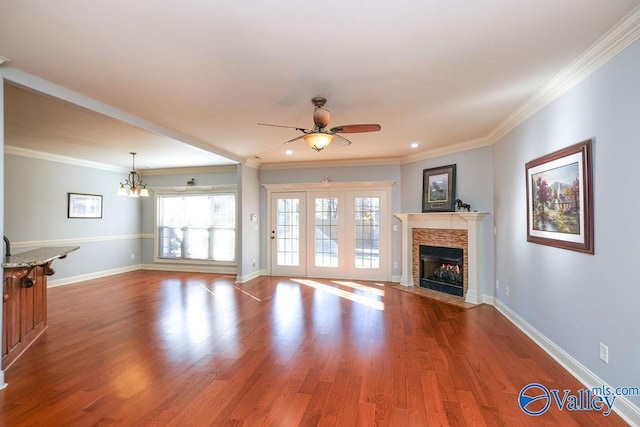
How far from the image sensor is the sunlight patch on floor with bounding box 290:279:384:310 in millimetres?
4754

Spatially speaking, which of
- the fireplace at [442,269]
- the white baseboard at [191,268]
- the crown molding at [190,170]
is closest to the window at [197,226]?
the white baseboard at [191,268]

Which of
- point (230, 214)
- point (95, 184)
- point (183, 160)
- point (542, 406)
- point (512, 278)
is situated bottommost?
point (542, 406)

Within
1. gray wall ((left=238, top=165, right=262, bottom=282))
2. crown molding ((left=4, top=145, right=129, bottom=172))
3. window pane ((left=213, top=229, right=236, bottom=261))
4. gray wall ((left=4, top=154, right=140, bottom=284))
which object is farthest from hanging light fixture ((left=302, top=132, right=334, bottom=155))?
crown molding ((left=4, top=145, right=129, bottom=172))

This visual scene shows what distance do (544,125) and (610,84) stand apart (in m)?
0.95

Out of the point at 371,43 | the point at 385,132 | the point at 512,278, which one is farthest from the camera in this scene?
the point at 385,132

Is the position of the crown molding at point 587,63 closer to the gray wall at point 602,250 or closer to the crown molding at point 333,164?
the gray wall at point 602,250

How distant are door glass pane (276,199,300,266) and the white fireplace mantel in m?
2.24

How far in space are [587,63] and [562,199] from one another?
112cm

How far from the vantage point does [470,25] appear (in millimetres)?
2031

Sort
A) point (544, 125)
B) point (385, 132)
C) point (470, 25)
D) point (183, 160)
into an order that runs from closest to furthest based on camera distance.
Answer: point (470, 25)
point (544, 125)
point (385, 132)
point (183, 160)

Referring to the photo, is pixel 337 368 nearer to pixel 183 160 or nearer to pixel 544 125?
pixel 544 125

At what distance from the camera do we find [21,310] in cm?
309

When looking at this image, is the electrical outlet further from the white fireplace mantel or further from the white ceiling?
the white fireplace mantel

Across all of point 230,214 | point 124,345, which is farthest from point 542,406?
point 230,214
